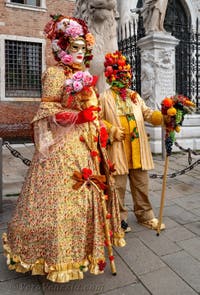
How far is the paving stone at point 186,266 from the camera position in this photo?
7.83 feet

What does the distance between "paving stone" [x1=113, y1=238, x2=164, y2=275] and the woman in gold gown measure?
0.36m

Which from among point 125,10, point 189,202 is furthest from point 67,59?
point 125,10

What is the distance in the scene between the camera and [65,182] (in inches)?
90.4

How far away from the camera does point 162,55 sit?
7754 millimetres

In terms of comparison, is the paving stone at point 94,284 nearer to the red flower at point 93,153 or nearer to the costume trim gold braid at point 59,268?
the costume trim gold braid at point 59,268

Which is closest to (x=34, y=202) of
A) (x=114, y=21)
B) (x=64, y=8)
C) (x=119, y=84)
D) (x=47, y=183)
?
(x=47, y=183)

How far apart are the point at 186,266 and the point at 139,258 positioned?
1.31 feet

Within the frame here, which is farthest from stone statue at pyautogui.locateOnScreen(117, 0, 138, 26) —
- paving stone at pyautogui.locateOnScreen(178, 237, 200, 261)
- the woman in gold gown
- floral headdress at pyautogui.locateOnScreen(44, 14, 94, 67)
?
paving stone at pyautogui.locateOnScreen(178, 237, 200, 261)

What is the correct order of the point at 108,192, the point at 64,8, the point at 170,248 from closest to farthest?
the point at 108,192
the point at 170,248
the point at 64,8

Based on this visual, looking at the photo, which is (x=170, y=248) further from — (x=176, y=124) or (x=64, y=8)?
(x=64, y=8)

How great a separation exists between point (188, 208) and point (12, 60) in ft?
38.6

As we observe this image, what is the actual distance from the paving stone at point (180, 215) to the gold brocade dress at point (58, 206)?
5.22ft

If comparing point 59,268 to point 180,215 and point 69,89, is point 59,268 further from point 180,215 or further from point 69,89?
point 180,215

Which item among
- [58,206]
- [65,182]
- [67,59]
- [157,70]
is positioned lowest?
[58,206]
